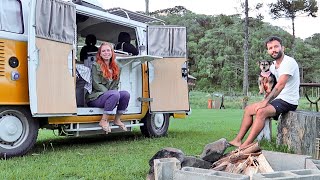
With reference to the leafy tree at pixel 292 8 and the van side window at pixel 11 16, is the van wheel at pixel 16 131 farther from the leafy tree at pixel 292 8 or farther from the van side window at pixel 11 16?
the leafy tree at pixel 292 8

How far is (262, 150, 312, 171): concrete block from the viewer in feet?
11.4

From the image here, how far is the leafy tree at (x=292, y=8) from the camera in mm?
31609

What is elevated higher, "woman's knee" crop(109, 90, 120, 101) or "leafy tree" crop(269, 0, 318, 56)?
"leafy tree" crop(269, 0, 318, 56)

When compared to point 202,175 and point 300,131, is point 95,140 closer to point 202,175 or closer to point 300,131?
point 300,131

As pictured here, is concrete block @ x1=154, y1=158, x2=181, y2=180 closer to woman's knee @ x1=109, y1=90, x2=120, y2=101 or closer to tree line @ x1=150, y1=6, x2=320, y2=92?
woman's knee @ x1=109, y1=90, x2=120, y2=101

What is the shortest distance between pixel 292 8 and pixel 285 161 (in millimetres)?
30205

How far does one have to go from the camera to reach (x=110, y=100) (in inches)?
263

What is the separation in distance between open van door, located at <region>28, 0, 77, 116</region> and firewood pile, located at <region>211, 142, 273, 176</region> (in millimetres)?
2600

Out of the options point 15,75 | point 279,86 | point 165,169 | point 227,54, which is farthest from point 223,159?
point 227,54

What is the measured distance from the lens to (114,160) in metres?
5.18

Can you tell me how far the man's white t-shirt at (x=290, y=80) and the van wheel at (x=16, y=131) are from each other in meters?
3.13

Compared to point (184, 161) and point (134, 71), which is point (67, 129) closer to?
point (134, 71)

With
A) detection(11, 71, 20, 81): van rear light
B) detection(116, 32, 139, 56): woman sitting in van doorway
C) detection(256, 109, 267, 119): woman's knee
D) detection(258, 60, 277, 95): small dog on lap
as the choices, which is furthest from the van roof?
detection(256, 109, 267, 119): woman's knee

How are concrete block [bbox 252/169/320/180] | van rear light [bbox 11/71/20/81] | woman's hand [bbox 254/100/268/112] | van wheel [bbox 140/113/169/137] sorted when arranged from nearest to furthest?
concrete block [bbox 252/169/320/180], woman's hand [bbox 254/100/268/112], van rear light [bbox 11/71/20/81], van wheel [bbox 140/113/169/137]
